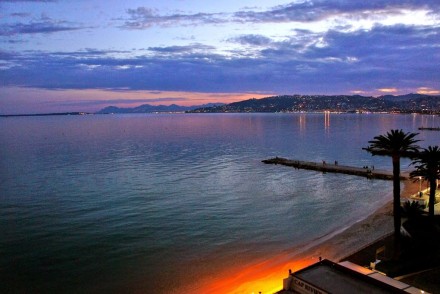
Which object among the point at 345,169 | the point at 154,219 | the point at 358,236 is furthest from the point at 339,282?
the point at 345,169

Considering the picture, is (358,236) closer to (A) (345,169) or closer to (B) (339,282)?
(B) (339,282)

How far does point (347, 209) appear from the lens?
46.6 m

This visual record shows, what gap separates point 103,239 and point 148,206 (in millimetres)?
11882

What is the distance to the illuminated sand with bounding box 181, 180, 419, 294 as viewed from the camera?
26516mm

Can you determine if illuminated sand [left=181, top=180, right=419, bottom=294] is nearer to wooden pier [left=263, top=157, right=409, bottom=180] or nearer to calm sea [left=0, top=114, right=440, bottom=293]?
calm sea [left=0, top=114, right=440, bottom=293]

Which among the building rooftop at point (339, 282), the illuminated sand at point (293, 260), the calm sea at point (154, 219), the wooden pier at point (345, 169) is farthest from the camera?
the wooden pier at point (345, 169)

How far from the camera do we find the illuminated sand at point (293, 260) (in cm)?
2652

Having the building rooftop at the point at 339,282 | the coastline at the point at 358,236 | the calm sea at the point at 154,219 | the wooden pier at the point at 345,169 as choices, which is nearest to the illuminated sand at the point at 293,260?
the coastline at the point at 358,236

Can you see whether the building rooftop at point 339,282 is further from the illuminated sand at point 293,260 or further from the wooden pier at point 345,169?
the wooden pier at point 345,169

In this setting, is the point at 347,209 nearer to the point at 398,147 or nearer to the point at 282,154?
the point at 398,147

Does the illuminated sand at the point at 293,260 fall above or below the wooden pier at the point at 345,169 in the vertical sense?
below

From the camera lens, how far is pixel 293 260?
31.0 m

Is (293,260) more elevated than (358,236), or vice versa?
(358,236)

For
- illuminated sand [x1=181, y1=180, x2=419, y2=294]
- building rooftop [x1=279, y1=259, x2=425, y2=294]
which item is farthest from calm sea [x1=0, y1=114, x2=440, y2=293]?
building rooftop [x1=279, y1=259, x2=425, y2=294]
